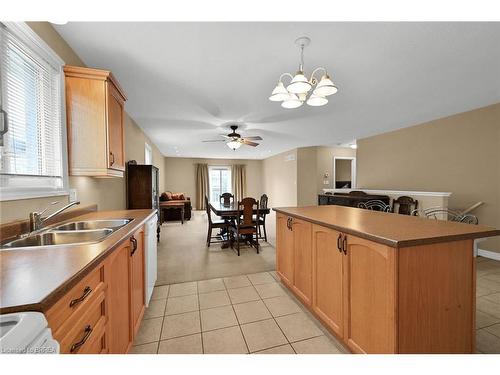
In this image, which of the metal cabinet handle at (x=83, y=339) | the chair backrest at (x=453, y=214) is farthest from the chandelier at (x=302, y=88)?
the chair backrest at (x=453, y=214)

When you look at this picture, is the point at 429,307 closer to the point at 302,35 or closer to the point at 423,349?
the point at 423,349

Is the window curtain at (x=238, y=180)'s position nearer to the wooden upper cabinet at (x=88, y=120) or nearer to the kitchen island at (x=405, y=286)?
the wooden upper cabinet at (x=88, y=120)

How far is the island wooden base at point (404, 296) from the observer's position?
1.13 meters

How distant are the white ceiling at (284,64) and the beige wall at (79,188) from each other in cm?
11

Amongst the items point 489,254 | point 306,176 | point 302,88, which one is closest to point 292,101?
point 302,88

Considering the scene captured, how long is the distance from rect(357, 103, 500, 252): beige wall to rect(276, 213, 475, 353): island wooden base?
3393mm

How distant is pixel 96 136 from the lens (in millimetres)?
1853

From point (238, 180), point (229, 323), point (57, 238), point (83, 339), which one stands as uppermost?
point (238, 180)

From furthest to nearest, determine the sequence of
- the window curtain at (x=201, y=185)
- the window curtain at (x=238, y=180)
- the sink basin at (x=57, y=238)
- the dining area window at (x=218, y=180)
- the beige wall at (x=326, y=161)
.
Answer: the window curtain at (x=238, y=180) < the dining area window at (x=218, y=180) < the window curtain at (x=201, y=185) < the beige wall at (x=326, y=161) < the sink basin at (x=57, y=238)

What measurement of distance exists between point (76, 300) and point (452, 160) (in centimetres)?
558

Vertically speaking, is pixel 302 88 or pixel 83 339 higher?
pixel 302 88

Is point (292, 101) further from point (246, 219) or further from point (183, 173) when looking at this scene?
point (183, 173)

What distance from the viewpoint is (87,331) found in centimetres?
88
